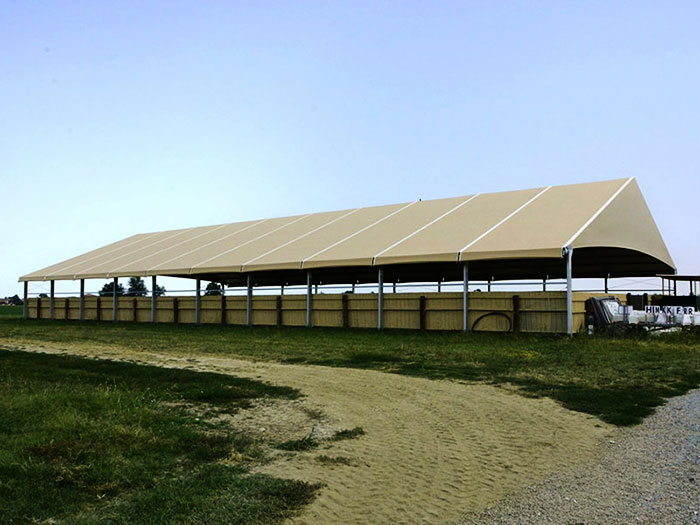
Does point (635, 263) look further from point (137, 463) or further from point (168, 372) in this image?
point (137, 463)

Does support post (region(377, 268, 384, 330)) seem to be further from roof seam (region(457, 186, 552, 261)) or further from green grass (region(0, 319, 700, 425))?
roof seam (region(457, 186, 552, 261))

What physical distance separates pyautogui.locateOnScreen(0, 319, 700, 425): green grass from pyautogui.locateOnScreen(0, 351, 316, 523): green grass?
4.45m

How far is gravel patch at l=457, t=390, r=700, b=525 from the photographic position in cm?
493

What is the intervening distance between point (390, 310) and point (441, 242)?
3369 millimetres

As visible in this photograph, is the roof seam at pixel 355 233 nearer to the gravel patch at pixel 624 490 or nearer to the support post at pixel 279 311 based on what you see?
the support post at pixel 279 311

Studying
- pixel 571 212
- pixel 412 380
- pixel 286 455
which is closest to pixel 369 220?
pixel 571 212

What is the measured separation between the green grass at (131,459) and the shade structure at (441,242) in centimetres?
1458

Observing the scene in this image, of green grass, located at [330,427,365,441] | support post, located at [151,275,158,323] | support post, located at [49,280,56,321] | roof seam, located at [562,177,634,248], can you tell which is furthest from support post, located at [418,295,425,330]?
support post, located at [49,280,56,321]

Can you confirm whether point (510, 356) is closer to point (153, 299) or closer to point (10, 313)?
point (153, 299)

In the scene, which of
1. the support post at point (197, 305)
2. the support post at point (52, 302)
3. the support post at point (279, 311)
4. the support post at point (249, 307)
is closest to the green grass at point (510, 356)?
the support post at point (279, 311)

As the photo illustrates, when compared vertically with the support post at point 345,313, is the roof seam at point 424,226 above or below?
above

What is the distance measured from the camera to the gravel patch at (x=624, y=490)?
4.93 meters

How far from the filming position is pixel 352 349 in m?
17.7

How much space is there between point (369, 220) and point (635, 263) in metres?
13.1
